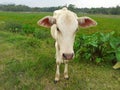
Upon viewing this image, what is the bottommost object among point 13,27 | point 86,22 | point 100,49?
point 13,27

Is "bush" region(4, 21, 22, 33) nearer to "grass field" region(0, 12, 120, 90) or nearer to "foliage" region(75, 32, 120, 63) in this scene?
"grass field" region(0, 12, 120, 90)

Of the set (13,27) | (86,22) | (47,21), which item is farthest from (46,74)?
(13,27)

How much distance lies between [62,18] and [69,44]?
393 millimetres

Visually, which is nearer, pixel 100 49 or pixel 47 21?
pixel 47 21

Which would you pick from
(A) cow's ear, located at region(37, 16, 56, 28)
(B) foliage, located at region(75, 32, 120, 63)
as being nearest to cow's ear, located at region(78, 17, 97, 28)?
(A) cow's ear, located at region(37, 16, 56, 28)

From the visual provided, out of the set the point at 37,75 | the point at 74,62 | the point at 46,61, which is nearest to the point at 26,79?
the point at 37,75

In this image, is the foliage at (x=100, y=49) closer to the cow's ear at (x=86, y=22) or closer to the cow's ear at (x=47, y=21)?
the cow's ear at (x=86, y=22)

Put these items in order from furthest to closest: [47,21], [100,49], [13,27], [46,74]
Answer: [13,27] < [100,49] < [46,74] < [47,21]

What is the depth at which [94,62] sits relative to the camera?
5215 millimetres

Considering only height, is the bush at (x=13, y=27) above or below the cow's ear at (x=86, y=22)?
below

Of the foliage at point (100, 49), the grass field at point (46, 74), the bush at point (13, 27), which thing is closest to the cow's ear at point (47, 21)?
the grass field at point (46, 74)

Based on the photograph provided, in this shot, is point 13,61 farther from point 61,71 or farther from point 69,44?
point 69,44

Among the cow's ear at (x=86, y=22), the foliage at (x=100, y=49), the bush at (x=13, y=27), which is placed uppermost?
the cow's ear at (x=86, y=22)

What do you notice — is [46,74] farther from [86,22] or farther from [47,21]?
[86,22]
